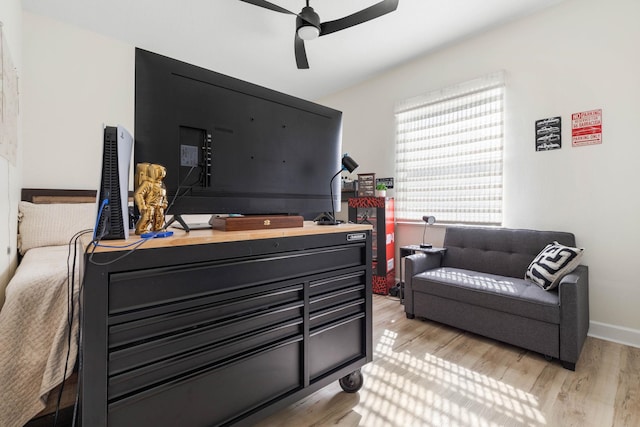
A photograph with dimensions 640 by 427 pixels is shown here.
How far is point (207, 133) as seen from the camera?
1.18 m

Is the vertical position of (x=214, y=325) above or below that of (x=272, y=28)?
below

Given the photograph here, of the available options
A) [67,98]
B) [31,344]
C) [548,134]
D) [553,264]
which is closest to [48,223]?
[67,98]

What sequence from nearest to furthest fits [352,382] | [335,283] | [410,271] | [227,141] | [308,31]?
[227,141] → [335,283] → [352,382] → [308,31] → [410,271]

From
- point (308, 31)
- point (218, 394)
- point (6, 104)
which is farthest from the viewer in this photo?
point (308, 31)

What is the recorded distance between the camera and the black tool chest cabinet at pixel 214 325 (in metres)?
0.84

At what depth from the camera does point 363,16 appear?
221 centimetres

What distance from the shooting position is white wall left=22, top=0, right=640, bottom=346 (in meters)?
2.24

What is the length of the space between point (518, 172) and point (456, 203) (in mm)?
642

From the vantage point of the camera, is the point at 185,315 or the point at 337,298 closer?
the point at 185,315

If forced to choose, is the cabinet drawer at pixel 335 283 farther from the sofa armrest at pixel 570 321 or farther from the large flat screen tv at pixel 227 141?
the sofa armrest at pixel 570 321

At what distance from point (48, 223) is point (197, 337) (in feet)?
7.96

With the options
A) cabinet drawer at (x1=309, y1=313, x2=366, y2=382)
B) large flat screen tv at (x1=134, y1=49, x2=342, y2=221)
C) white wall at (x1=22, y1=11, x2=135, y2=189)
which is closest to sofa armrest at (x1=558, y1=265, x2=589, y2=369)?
cabinet drawer at (x1=309, y1=313, x2=366, y2=382)

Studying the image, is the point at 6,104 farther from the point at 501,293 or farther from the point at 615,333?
the point at 615,333

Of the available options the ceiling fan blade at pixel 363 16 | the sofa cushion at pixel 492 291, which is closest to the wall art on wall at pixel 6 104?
the ceiling fan blade at pixel 363 16
